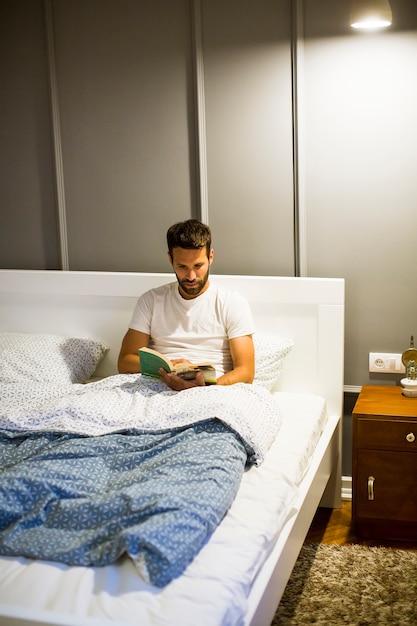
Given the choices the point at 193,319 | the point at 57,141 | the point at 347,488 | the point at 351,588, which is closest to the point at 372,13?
the point at 193,319

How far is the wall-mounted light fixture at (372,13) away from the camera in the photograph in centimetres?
306

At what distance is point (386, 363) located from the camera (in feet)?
10.9

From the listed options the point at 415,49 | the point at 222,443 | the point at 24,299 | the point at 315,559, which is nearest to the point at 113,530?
the point at 222,443

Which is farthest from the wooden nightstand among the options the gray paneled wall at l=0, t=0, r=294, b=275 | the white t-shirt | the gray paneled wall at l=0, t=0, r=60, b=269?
the gray paneled wall at l=0, t=0, r=60, b=269

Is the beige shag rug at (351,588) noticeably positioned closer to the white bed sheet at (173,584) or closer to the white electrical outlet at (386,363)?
the white bed sheet at (173,584)

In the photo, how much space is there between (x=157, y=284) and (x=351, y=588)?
4.95 feet

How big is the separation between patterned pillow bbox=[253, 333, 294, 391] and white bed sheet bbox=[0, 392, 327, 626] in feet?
3.34

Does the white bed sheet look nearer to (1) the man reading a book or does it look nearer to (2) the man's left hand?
(2) the man's left hand

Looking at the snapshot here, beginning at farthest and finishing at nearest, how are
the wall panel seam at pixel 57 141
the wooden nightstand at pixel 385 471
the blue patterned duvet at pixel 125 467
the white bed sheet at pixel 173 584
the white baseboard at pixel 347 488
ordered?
the wall panel seam at pixel 57 141 → the white baseboard at pixel 347 488 → the wooden nightstand at pixel 385 471 → the blue patterned duvet at pixel 125 467 → the white bed sheet at pixel 173 584

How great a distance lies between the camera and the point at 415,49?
311cm

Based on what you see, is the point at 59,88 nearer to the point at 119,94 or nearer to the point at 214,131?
the point at 119,94

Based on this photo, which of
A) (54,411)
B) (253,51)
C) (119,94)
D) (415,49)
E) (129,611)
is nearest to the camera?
(129,611)

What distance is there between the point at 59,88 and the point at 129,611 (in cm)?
262

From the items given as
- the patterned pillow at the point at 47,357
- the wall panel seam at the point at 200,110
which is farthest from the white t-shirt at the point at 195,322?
the wall panel seam at the point at 200,110
